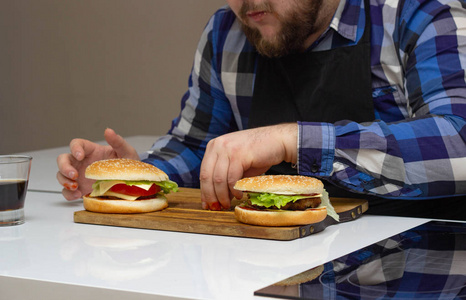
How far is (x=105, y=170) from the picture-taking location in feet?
4.83

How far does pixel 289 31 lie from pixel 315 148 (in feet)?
1.57

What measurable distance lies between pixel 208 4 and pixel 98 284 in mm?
4544

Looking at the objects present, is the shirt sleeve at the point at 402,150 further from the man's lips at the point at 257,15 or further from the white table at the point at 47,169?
the white table at the point at 47,169

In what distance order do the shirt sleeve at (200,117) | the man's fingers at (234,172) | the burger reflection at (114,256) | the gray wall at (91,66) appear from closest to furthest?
the burger reflection at (114,256) < the man's fingers at (234,172) < the shirt sleeve at (200,117) < the gray wall at (91,66)

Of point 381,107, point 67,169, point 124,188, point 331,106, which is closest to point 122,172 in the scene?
point 124,188

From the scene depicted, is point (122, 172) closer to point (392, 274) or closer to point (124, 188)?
point (124, 188)

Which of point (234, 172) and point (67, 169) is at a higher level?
point (234, 172)

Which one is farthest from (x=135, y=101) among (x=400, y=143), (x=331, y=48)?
(x=400, y=143)

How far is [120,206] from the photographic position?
145cm

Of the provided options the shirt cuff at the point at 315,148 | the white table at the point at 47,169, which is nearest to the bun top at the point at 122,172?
the shirt cuff at the point at 315,148

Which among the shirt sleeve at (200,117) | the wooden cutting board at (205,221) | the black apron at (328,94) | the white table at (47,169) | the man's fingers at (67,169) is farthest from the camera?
the shirt sleeve at (200,117)

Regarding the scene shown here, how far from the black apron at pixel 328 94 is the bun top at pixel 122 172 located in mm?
558

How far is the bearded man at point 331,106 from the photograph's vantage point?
1.48 m

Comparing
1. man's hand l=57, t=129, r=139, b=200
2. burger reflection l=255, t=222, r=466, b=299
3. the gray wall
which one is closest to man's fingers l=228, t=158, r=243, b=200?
burger reflection l=255, t=222, r=466, b=299
